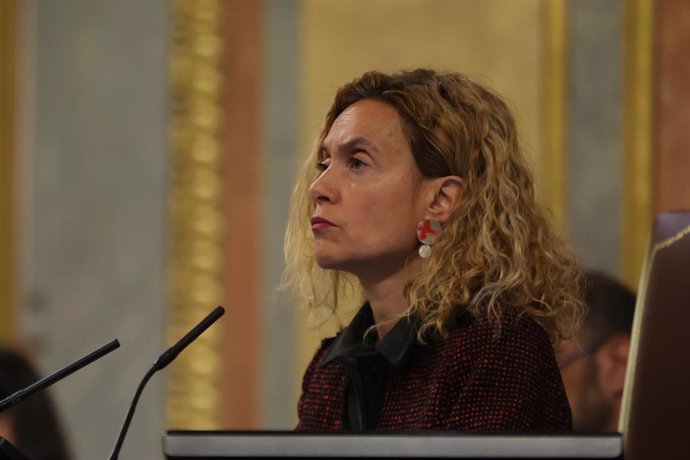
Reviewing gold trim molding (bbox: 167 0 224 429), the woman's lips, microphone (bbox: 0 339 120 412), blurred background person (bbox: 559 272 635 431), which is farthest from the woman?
gold trim molding (bbox: 167 0 224 429)

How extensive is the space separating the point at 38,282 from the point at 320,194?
2253 millimetres

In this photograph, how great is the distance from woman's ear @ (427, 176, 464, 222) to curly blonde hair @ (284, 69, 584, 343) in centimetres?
1

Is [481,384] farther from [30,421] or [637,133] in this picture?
[637,133]

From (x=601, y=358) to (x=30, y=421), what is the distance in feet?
4.24

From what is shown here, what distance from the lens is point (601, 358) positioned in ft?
10.9

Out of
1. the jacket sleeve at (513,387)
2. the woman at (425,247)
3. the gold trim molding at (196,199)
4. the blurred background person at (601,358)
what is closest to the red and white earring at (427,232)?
the woman at (425,247)

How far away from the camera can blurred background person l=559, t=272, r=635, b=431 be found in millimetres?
3287

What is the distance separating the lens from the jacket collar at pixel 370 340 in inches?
93.5

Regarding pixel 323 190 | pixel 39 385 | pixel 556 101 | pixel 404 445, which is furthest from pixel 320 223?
pixel 556 101

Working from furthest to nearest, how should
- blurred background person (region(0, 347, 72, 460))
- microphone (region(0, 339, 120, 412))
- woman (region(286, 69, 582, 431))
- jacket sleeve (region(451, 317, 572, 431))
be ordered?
blurred background person (region(0, 347, 72, 460)), woman (region(286, 69, 582, 431)), jacket sleeve (region(451, 317, 572, 431)), microphone (region(0, 339, 120, 412))

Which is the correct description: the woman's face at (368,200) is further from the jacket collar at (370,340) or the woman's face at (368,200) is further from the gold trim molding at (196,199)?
the gold trim molding at (196,199)

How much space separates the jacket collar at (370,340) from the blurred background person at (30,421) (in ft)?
3.06

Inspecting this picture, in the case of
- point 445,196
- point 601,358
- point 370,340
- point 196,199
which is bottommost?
point 601,358

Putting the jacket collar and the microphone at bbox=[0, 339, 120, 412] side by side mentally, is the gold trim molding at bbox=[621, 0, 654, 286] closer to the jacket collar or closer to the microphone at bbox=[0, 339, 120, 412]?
Answer: the jacket collar
